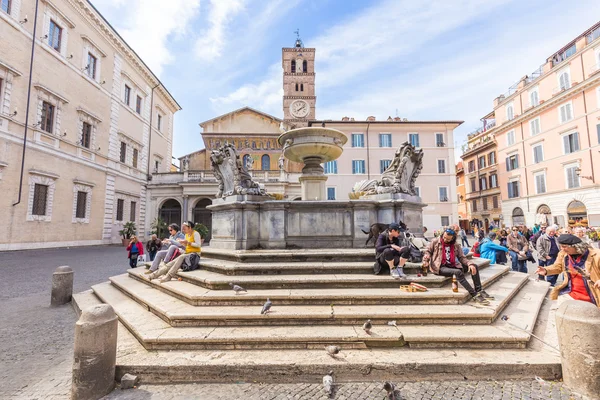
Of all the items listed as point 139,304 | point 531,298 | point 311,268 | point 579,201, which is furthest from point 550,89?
point 139,304

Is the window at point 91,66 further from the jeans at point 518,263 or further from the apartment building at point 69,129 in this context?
the jeans at point 518,263

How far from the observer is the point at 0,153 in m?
14.4

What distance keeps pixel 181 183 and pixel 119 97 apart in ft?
28.0

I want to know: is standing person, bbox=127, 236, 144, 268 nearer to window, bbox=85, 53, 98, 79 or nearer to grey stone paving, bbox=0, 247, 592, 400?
grey stone paving, bbox=0, 247, 592, 400

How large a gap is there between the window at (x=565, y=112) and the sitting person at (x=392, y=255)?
103ft

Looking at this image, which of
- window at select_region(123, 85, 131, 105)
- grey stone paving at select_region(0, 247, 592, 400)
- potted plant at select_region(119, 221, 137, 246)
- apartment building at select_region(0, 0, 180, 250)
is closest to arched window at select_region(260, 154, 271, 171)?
apartment building at select_region(0, 0, 180, 250)

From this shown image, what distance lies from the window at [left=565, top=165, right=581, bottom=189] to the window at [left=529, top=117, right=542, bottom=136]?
5.39 m

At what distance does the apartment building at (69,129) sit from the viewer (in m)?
15.2

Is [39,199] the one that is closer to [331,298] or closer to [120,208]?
[120,208]

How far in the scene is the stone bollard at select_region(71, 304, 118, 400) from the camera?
2.77 meters

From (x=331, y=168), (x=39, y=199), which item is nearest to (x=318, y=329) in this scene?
(x=39, y=199)

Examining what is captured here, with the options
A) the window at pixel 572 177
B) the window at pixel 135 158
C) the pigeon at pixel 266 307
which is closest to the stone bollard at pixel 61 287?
the pigeon at pixel 266 307

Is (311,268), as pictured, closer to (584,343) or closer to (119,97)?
(584,343)

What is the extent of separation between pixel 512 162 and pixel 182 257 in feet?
125
